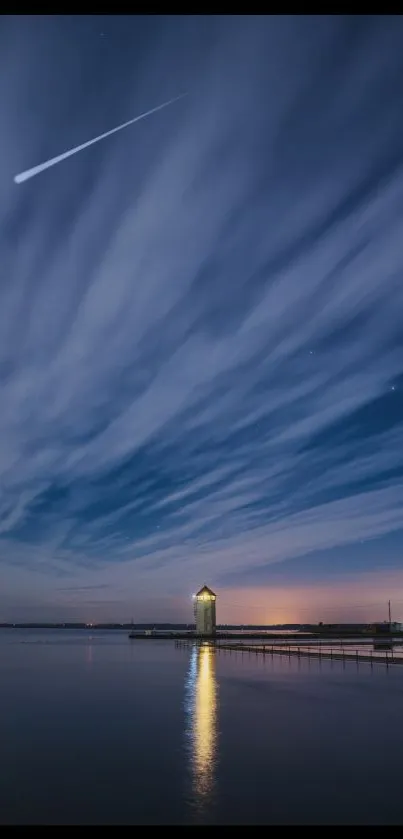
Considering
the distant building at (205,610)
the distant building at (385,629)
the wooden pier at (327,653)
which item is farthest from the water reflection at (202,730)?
the distant building at (385,629)

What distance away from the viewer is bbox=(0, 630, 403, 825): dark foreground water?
24016mm

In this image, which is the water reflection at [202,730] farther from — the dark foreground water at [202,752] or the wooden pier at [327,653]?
the wooden pier at [327,653]

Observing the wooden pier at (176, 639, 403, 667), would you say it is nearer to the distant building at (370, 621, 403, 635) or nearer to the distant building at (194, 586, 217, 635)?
the distant building at (194, 586, 217, 635)

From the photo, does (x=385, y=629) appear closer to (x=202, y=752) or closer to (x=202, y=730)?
(x=202, y=730)

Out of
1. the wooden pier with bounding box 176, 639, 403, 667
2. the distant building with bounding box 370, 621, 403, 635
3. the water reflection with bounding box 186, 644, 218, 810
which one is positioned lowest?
the distant building with bounding box 370, 621, 403, 635

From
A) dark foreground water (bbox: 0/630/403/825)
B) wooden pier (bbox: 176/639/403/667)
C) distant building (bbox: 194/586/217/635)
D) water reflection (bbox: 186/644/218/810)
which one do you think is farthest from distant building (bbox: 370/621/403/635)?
dark foreground water (bbox: 0/630/403/825)

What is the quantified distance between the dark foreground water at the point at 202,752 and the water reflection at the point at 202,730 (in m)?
0.11

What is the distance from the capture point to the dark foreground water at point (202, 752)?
24.0 meters

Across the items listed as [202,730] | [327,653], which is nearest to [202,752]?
[202,730]

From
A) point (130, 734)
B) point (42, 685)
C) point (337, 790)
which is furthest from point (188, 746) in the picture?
point (42, 685)

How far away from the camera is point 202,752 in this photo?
1320 inches

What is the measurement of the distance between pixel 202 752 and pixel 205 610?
103 meters

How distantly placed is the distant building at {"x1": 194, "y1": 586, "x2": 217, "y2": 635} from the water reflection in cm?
4515
